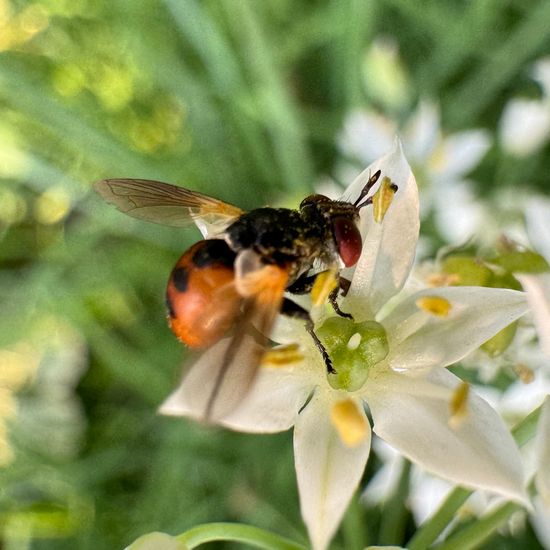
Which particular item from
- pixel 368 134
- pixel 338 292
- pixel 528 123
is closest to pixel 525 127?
pixel 528 123

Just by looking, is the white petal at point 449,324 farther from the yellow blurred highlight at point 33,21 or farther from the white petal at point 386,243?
the yellow blurred highlight at point 33,21

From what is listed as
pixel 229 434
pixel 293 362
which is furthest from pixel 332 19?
pixel 293 362

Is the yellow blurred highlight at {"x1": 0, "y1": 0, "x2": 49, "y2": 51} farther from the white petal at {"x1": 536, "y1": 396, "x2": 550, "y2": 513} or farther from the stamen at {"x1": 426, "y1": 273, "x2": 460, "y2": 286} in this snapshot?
the white petal at {"x1": 536, "y1": 396, "x2": 550, "y2": 513}

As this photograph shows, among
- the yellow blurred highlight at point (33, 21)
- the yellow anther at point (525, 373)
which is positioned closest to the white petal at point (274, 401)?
the yellow anther at point (525, 373)

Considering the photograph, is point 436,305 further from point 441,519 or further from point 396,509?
point 396,509

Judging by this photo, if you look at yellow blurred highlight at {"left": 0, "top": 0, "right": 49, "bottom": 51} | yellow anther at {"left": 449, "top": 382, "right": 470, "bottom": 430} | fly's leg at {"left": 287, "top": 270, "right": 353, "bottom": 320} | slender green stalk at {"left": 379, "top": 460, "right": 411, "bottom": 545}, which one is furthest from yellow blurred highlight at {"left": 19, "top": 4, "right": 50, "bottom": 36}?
yellow anther at {"left": 449, "top": 382, "right": 470, "bottom": 430}

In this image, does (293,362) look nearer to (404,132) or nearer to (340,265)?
(340,265)

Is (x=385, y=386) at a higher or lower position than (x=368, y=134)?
higher
